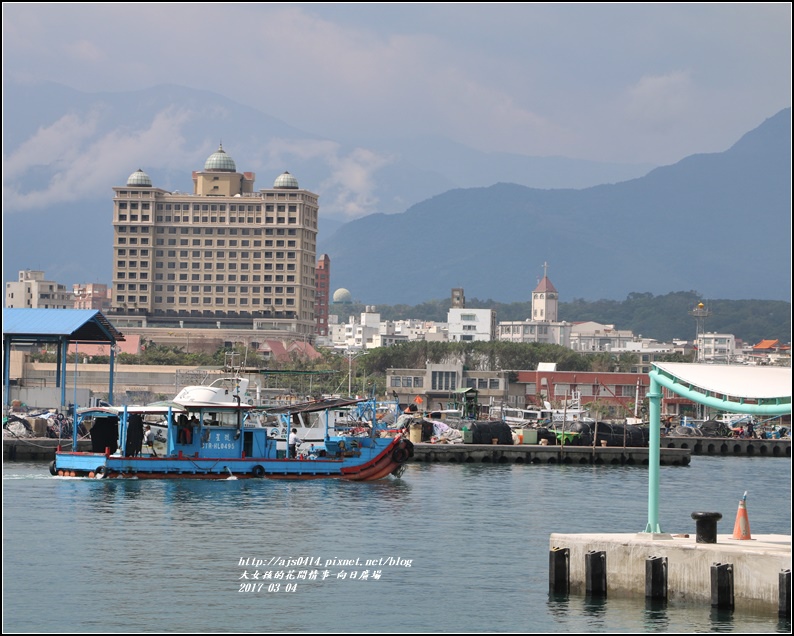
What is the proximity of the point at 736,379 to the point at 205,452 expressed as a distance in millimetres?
35612

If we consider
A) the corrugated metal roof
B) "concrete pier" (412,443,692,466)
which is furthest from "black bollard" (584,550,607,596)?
"concrete pier" (412,443,692,466)

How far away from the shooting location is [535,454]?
8644 cm

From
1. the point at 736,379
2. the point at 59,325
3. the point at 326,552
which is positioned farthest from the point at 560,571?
the point at 59,325

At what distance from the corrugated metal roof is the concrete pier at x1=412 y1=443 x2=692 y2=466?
63.8ft

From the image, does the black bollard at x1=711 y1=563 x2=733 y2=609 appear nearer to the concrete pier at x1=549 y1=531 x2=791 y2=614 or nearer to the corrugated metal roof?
the concrete pier at x1=549 y1=531 x2=791 y2=614

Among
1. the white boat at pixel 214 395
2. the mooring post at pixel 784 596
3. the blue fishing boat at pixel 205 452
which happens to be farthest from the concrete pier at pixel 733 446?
the mooring post at pixel 784 596

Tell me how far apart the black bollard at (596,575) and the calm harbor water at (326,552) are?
0.32 metres

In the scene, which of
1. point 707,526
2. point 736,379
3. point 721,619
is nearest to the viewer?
point 721,619

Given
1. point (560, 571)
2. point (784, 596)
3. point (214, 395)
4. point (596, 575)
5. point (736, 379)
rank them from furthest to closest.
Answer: point (214, 395), point (560, 571), point (596, 575), point (736, 379), point (784, 596)

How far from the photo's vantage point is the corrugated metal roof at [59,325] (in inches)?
3140

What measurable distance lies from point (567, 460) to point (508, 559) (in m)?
45.6

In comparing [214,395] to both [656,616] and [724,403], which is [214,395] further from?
[656,616]

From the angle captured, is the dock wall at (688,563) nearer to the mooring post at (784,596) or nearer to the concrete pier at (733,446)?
the mooring post at (784,596)

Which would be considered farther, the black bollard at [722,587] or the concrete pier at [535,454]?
the concrete pier at [535,454]
